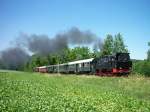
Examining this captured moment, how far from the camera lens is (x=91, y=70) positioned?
59688mm

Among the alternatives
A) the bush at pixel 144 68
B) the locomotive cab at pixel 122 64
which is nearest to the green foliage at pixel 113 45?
the bush at pixel 144 68

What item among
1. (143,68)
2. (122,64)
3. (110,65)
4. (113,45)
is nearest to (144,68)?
(143,68)

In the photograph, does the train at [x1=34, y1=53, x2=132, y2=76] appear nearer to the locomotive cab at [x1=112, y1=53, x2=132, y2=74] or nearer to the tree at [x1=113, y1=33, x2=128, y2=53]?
the locomotive cab at [x1=112, y1=53, x2=132, y2=74]

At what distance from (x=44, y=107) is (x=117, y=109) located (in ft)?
13.4

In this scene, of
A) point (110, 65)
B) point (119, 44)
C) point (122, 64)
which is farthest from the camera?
point (119, 44)

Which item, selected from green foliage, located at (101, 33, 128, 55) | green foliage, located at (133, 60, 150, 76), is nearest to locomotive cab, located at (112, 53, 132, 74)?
green foliage, located at (133, 60, 150, 76)

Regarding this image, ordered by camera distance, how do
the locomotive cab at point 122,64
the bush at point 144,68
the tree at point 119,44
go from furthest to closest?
the tree at point 119,44 < the bush at point 144,68 < the locomotive cab at point 122,64

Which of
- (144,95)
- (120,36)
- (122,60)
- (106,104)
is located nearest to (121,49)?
(120,36)

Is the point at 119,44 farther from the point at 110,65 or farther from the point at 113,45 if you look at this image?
the point at 110,65

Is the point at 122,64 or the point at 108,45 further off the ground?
the point at 108,45

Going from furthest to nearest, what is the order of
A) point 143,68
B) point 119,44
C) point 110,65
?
point 119,44
point 143,68
point 110,65

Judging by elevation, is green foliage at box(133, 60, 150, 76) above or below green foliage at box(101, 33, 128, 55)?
below

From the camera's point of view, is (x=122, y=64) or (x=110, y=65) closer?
(x=122, y=64)

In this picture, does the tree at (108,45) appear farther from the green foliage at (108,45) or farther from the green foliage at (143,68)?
the green foliage at (143,68)
